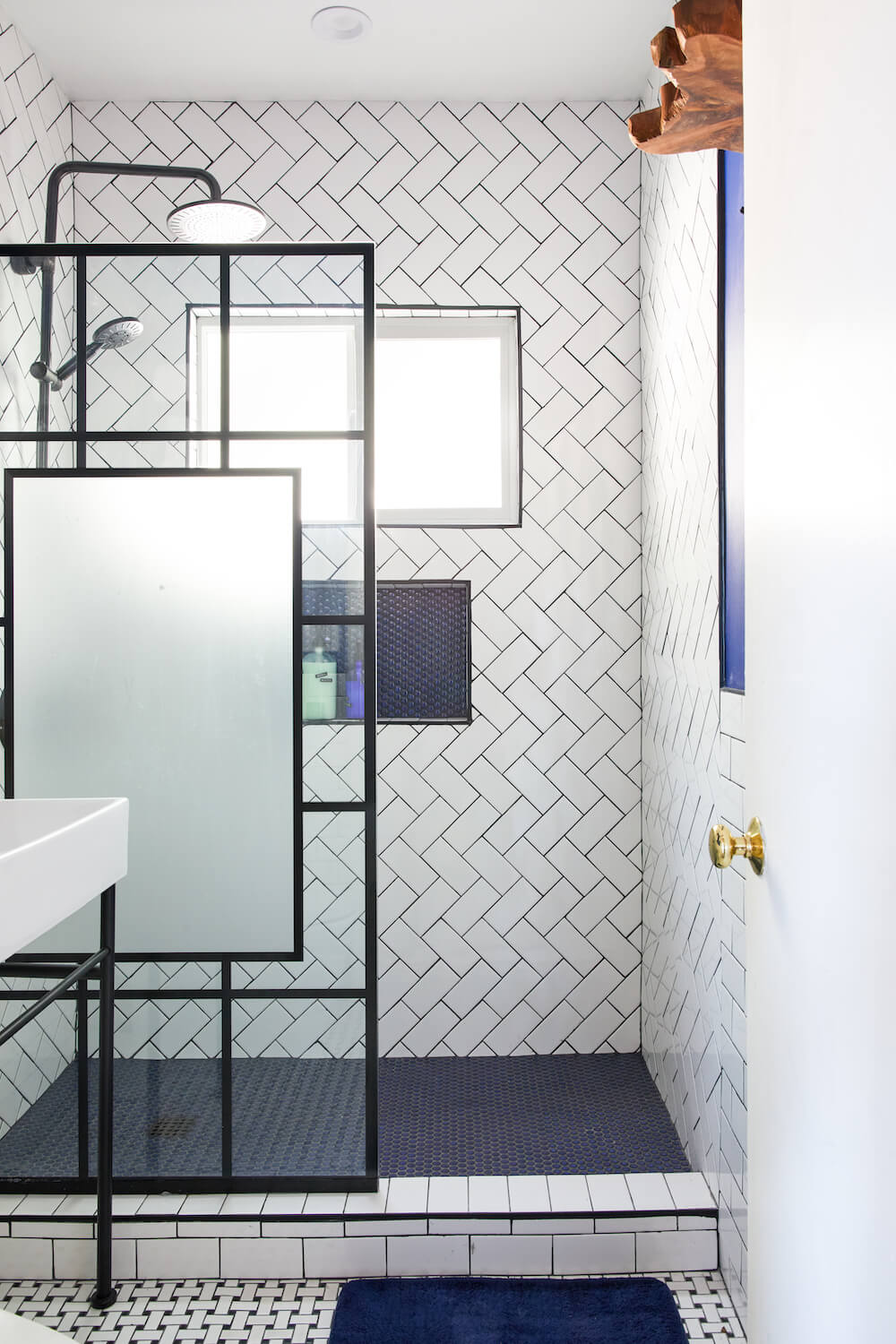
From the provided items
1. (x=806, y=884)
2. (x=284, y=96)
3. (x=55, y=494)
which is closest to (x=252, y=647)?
(x=55, y=494)

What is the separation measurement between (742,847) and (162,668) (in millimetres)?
1292

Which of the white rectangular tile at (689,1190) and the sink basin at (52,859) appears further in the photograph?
the white rectangular tile at (689,1190)

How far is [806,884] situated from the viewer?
2.87 feet

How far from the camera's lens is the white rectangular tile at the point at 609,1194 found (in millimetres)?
1938

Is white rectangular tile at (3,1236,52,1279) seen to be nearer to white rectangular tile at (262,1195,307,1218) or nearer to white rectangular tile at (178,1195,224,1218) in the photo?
white rectangular tile at (178,1195,224,1218)

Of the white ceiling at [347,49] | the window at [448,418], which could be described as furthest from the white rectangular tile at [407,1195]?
the white ceiling at [347,49]

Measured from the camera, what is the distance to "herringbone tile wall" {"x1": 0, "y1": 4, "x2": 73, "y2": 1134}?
6.58 ft

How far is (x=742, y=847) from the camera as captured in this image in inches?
A: 40.9

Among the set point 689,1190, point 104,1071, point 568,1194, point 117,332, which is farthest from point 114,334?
point 689,1190

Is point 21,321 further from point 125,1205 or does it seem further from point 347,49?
point 125,1205

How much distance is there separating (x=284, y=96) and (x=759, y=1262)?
297 cm

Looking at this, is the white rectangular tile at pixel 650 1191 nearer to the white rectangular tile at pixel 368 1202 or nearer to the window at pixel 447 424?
the white rectangular tile at pixel 368 1202

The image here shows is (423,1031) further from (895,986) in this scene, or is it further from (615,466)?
(895,986)

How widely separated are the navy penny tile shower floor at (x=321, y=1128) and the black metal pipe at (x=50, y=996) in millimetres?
298
